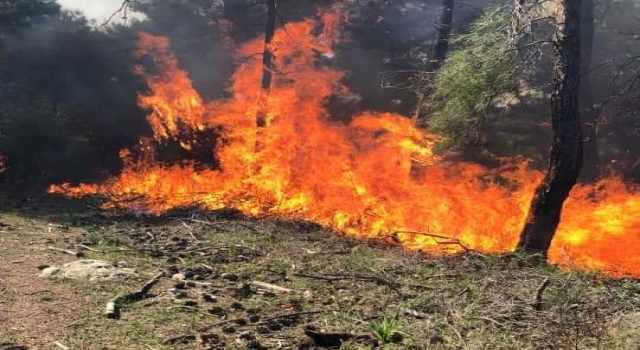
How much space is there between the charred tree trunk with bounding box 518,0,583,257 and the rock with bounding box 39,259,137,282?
6651 millimetres

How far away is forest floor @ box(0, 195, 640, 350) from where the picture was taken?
487 centimetres

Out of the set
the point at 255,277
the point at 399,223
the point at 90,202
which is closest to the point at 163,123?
the point at 90,202

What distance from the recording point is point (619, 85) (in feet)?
47.3

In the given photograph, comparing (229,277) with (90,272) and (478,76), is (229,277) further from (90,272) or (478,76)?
(478,76)

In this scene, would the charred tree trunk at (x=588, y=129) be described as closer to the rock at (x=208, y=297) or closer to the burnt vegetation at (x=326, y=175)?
the burnt vegetation at (x=326, y=175)

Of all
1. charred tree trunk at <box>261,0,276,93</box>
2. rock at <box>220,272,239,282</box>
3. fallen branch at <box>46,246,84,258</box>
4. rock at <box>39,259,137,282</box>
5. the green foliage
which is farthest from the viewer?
charred tree trunk at <box>261,0,276,93</box>

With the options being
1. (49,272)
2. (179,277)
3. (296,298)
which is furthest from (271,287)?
(49,272)

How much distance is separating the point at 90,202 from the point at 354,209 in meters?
7.25

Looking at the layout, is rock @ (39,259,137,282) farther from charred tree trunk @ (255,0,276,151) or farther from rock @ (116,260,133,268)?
charred tree trunk @ (255,0,276,151)

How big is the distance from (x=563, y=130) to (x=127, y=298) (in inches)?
292

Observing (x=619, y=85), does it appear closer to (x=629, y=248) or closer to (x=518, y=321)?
(x=629, y=248)

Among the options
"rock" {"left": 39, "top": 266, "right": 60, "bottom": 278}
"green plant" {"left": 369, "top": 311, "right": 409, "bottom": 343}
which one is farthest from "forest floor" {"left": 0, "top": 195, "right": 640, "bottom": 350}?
"rock" {"left": 39, "top": 266, "right": 60, "bottom": 278}

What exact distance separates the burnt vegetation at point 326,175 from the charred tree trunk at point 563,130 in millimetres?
33

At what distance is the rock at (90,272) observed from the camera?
6793mm
